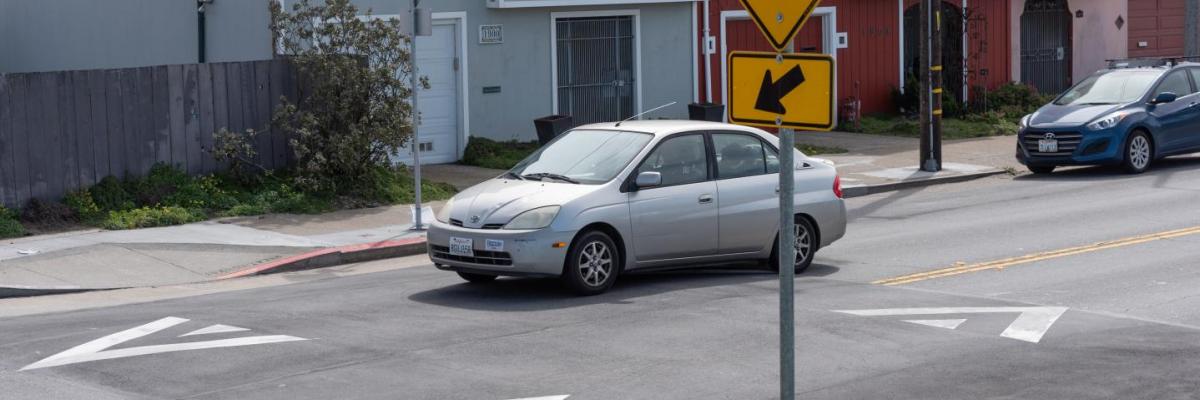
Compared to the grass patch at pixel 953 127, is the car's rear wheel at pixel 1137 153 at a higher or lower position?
lower

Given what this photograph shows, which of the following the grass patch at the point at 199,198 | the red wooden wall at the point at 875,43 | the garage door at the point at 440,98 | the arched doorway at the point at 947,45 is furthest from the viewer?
the arched doorway at the point at 947,45

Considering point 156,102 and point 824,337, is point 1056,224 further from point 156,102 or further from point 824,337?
point 156,102

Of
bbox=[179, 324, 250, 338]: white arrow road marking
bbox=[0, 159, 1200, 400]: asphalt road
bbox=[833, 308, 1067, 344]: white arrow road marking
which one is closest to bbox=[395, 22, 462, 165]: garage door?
bbox=[0, 159, 1200, 400]: asphalt road

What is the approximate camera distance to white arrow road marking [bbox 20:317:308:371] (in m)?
9.77

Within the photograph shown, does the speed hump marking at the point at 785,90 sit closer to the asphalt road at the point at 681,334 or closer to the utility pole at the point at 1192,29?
the asphalt road at the point at 681,334

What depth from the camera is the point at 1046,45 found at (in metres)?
31.3

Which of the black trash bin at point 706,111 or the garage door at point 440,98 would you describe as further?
the black trash bin at point 706,111

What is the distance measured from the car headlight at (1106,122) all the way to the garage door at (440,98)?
358 inches

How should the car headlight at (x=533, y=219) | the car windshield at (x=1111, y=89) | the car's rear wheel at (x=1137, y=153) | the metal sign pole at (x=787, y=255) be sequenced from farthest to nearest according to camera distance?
the car windshield at (x=1111, y=89) → the car's rear wheel at (x=1137, y=153) → the car headlight at (x=533, y=219) → the metal sign pole at (x=787, y=255)

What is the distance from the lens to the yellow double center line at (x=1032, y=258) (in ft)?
42.9

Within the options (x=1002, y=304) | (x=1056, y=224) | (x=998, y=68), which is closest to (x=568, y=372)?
(x=1002, y=304)

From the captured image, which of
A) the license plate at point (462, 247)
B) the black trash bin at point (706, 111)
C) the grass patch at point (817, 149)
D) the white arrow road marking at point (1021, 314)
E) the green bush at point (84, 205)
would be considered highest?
the black trash bin at point (706, 111)

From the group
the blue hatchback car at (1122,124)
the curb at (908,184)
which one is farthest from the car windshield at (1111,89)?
the curb at (908,184)

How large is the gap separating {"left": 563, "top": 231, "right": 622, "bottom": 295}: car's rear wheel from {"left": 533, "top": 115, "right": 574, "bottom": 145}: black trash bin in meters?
9.43
